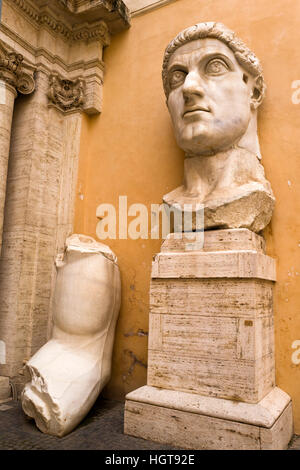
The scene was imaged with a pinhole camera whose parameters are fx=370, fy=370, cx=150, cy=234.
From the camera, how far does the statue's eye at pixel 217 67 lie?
273 cm

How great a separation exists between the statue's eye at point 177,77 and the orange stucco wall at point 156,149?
62cm

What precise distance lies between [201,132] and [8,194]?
198cm

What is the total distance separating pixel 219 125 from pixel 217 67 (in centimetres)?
44

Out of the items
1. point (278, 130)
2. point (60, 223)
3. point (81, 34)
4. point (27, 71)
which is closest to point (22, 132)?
point (27, 71)

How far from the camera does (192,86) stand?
2.64m

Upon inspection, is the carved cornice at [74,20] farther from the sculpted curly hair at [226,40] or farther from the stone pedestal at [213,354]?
the stone pedestal at [213,354]

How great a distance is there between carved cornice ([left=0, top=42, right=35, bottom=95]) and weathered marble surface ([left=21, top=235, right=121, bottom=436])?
1620 millimetres

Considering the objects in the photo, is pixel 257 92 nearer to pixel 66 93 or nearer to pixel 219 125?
pixel 219 125

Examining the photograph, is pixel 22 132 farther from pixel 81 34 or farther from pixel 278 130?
pixel 278 130

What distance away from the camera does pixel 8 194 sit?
11.7 ft

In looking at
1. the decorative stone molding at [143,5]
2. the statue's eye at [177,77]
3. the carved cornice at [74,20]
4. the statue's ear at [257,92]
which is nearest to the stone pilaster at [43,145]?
the carved cornice at [74,20]

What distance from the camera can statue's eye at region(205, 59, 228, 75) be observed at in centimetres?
273

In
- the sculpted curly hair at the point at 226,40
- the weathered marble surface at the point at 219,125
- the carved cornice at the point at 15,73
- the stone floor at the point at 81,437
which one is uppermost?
the carved cornice at the point at 15,73
